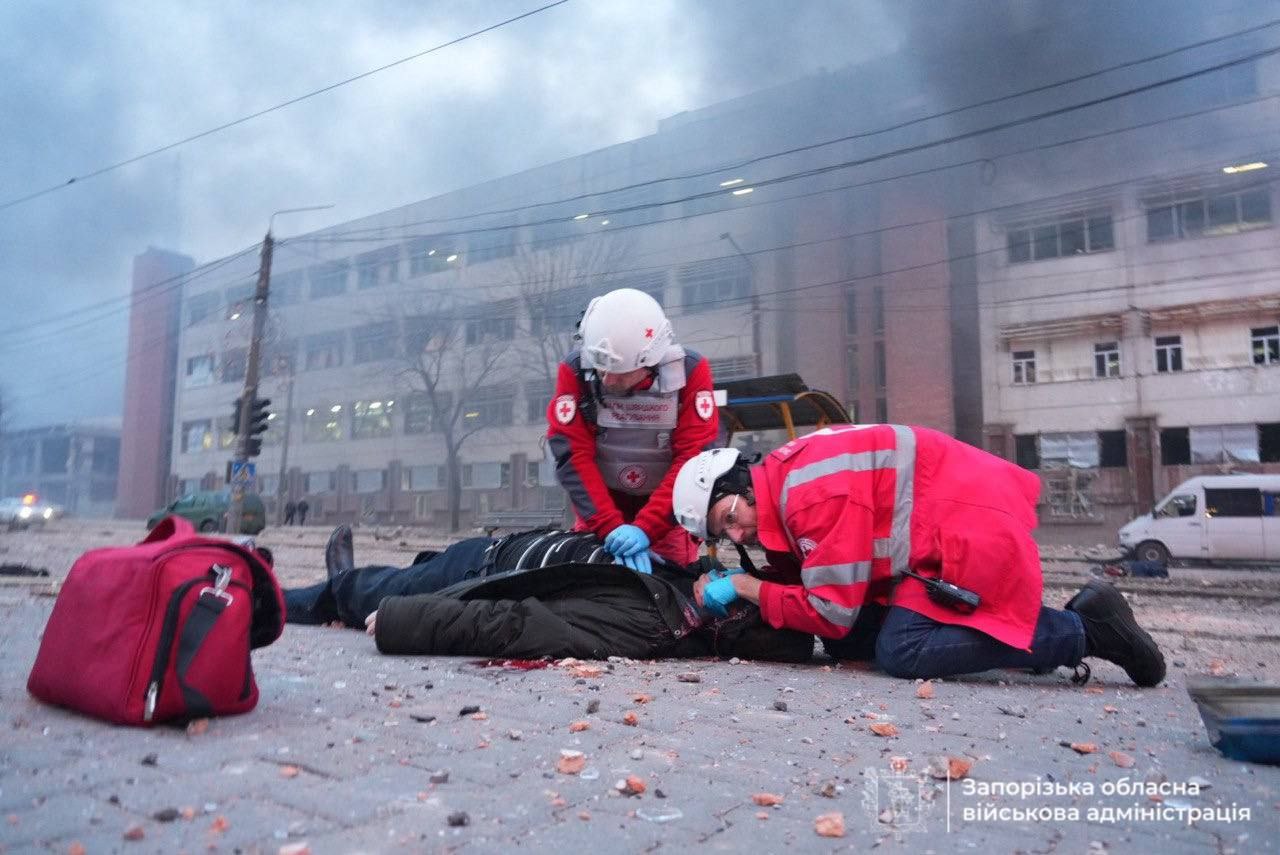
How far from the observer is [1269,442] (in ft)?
60.5

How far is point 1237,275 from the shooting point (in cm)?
1927

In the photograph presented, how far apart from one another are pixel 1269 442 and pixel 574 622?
20752mm

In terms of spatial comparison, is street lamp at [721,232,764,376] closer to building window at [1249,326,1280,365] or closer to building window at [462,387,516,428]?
building window at [462,387,516,428]

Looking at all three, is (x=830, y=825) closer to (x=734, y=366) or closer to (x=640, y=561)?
(x=640, y=561)

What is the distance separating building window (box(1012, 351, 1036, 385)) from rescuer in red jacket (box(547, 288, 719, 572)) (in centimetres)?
1976

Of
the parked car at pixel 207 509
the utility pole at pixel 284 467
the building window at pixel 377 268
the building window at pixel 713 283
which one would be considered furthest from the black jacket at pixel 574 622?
the building window at pixel 377 268

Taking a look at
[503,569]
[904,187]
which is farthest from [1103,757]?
[904,187]

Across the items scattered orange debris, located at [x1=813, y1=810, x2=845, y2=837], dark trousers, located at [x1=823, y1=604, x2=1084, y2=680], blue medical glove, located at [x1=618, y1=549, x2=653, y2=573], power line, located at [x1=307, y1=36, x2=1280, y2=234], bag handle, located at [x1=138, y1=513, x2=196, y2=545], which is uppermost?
power line, located at [x1=307, y1=36, x2=1280, y2=234]

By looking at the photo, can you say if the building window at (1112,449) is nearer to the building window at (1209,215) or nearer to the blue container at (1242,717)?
the building window at (1209,215)

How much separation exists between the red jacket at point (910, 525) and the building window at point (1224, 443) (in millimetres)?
19891

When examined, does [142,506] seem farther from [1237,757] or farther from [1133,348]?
[1237,757]

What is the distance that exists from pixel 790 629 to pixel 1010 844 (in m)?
1.99

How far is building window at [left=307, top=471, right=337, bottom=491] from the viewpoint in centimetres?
3622

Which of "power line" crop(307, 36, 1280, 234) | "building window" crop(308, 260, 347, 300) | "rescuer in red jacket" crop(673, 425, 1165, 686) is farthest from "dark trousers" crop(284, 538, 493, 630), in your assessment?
"building window" crop(308, 260, 347, 300)
